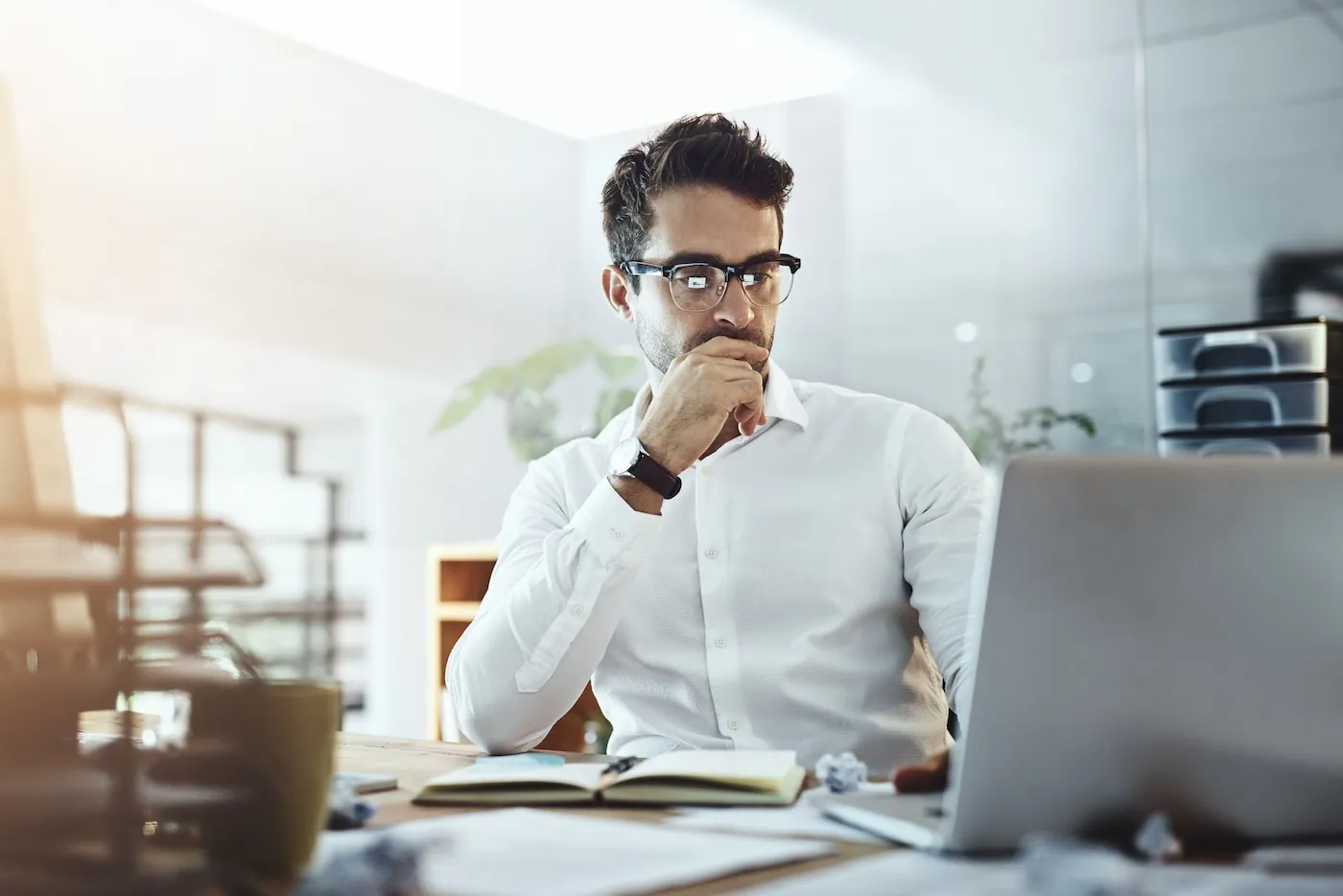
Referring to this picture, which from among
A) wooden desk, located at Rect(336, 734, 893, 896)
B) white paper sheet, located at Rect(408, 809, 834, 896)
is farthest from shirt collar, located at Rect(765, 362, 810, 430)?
white paper sheet, located at Rect(408, 809, 834, 896)

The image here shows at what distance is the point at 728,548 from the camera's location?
1574 millimetres

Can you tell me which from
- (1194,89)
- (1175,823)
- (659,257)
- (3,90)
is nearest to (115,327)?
(3,90)

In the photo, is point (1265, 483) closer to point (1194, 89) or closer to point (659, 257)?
point (659, 257)

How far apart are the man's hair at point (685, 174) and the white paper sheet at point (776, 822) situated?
3.18 feet

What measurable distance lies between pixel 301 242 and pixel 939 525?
3.10 metres

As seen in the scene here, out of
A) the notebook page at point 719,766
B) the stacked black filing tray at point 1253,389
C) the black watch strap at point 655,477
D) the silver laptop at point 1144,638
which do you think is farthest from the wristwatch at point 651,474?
the stacked black filing tray at point 1253,389

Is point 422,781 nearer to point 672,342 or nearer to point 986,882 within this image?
point 986,882

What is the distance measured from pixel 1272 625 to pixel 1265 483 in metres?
0.08

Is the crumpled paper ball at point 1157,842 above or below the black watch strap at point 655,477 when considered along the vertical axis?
below

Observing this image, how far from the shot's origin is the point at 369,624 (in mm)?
4516

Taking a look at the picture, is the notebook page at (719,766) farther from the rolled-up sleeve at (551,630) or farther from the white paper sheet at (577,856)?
the rolled-up sleeve at (551,630)

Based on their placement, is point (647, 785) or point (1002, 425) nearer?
point (647, 785)

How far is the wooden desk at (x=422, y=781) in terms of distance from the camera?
0.67 meters

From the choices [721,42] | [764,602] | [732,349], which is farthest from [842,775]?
[721,42]
